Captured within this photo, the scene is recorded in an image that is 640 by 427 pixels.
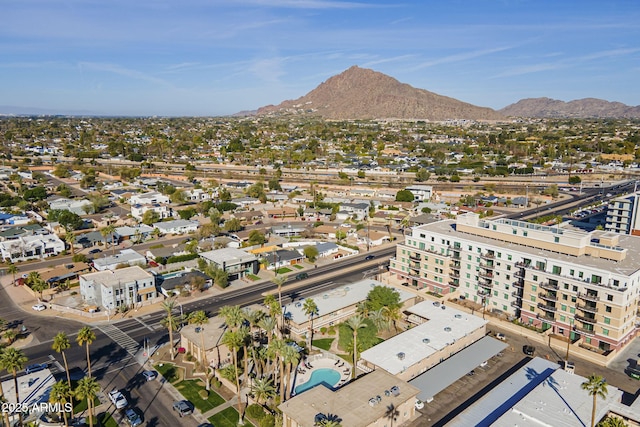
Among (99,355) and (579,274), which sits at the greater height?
(579,274)

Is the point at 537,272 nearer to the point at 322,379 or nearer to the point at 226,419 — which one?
the point at 322,379

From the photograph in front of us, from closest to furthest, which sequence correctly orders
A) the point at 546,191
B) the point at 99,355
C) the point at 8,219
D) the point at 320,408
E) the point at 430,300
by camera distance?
the point at 320,408, the point at 99,355, the point at 430,300, the point at 8,219, the point at 546,191

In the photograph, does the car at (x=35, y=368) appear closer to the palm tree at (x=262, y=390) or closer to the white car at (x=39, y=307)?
the white car at (x=39, y=307)

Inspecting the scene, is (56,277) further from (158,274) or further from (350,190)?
(350,190)

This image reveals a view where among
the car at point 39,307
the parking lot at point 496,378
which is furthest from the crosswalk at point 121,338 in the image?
the parking lot at point 496,378

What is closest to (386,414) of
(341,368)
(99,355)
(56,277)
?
(341,368)

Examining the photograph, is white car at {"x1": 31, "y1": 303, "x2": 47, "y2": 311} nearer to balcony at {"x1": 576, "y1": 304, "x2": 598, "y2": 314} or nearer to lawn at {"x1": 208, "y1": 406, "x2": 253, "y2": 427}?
lawn at {"x1": 208, "y1": 406, "x2": 253, "y2": 427}

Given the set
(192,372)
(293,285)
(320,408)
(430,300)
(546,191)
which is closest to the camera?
(320,408)

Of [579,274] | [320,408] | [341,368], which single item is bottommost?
[341,368]
